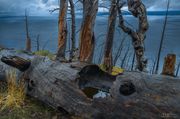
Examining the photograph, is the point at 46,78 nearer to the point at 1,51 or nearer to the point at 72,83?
the point at 72,83

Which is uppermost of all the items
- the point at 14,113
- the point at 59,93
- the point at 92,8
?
the point at 92,8

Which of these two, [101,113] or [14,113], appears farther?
[14,113]

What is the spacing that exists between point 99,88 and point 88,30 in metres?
4.31

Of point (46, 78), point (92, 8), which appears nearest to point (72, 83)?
point (46, 78)

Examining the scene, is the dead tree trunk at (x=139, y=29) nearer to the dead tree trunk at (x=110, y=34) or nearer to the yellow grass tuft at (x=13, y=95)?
the dead tree trunk at (x=110, y=34)

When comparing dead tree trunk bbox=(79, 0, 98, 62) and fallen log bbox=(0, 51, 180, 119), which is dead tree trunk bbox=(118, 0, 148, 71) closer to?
dead tree trunk bbox=(79, 0, 98, 62)

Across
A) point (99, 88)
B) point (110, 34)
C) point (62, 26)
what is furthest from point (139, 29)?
point (99, 88)

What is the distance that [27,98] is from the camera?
821 centimetres

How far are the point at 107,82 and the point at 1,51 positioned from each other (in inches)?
158

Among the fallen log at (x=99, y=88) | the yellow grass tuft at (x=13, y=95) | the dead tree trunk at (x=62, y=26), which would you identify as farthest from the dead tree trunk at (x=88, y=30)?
the yellow grass tuft at (x=13, y=95)

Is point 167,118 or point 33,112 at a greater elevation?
point 167,118

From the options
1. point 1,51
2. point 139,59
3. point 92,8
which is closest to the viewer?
point 1,51

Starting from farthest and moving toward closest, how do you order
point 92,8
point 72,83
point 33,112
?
point 92,8, point 33,112, point 72,83

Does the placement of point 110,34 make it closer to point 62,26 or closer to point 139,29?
point 139,29
